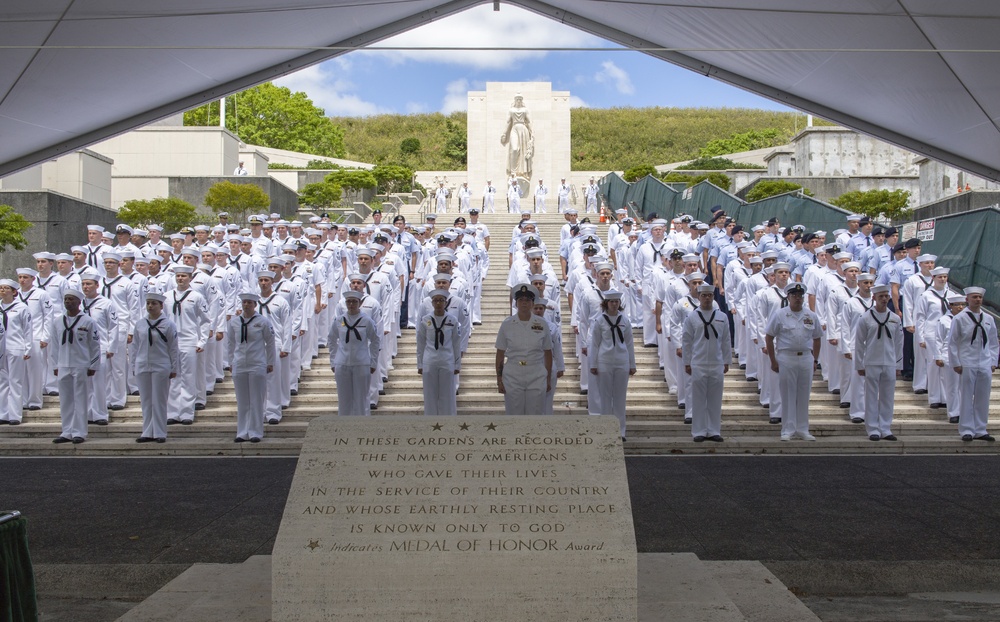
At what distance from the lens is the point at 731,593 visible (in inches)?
228

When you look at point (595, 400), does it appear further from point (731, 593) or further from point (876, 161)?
point (876, 161)

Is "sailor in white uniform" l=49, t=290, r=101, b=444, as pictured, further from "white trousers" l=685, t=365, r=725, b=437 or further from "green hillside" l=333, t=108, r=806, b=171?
"green hillside" l=333, t=108, r=806, b=171

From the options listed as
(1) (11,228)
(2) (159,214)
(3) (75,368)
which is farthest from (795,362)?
(2) (159,214)

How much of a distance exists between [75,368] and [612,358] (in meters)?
7.01

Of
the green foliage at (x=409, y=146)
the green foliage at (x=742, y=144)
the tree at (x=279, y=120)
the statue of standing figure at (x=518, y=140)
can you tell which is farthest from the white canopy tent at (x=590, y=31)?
the green foliage at (x=409, y=146)

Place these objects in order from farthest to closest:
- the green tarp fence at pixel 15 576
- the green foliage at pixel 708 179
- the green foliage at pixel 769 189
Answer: the green foliage at pixel 708 179, the green foliage at pixel 769 189, the green tarp fence at pixel 15 576

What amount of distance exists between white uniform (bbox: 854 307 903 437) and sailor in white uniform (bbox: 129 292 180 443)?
9.21 m

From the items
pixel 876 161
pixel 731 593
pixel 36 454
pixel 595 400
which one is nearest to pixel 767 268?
pixel 595 400

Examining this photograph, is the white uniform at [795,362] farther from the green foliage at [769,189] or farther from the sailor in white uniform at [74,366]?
the green foliage at [769,189]

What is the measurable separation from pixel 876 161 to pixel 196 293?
99.7ft

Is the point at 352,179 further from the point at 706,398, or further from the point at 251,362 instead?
the point at 706,398

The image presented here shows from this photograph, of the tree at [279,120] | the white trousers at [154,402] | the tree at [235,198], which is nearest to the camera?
the white trousers at [154,402]

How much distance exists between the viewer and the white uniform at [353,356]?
11.8m

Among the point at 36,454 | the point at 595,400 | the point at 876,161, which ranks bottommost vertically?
the point at 36,454
